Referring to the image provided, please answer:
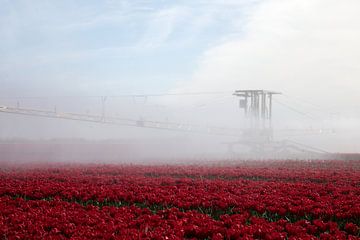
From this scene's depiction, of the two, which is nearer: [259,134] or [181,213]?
[181,213]

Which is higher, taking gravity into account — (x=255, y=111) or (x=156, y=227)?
(x=255, y=111)

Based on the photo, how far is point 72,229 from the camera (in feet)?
25.8

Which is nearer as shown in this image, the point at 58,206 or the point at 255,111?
the point at 58,206

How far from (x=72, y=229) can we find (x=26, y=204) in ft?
11.2

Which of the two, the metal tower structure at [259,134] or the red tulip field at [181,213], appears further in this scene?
the metal tower structure at [259,134]

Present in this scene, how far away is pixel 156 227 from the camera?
26.5 ft

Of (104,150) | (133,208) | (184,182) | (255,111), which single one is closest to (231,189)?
(184,182)

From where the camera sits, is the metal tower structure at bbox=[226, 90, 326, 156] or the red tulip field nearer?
the red tulip field

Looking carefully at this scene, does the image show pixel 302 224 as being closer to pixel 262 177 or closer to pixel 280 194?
pixel 280 194

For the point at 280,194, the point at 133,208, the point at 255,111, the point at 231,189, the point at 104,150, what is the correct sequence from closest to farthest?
the point at 133,208
the point at 280,194
the point at 231,189
the point at 104,150
the point at 255,111

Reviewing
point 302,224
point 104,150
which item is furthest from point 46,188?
point 104,150

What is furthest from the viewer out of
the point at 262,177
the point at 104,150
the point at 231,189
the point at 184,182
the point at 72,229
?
the point at 104,150

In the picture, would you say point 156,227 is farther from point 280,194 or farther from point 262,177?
point 262,177

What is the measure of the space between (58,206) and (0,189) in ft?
15.2
